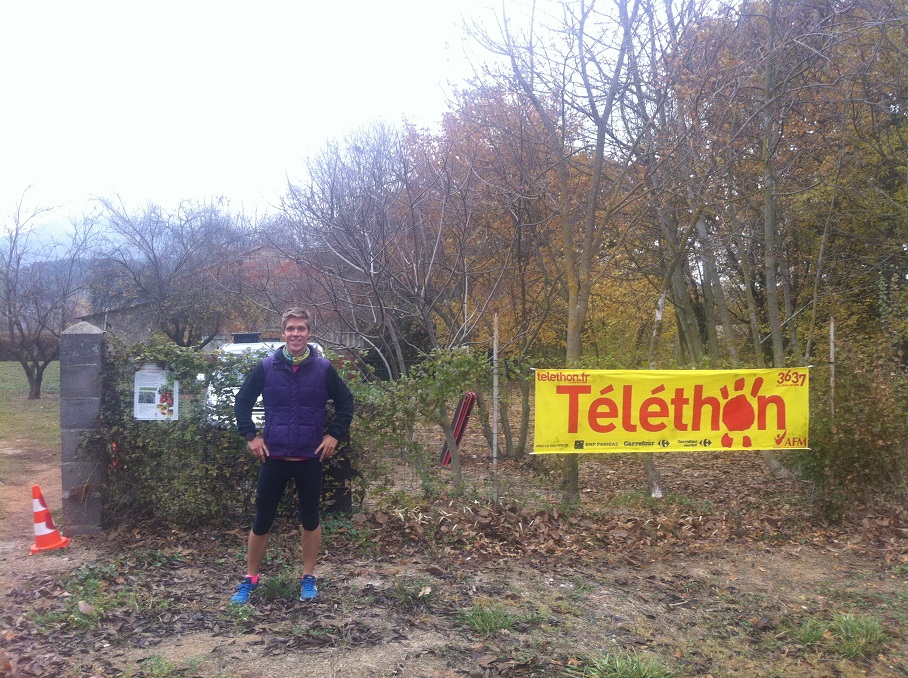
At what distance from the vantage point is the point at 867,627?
14.3 ft

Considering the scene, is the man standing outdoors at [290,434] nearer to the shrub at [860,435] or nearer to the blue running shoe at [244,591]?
the blue running shoe at [244,591]

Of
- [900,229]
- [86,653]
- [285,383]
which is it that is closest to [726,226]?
[900,229]

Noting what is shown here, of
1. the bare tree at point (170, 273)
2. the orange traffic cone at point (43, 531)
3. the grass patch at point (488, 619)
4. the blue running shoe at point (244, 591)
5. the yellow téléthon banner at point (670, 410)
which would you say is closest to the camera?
the grass patch at point (488, 619)

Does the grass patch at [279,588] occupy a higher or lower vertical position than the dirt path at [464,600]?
higher

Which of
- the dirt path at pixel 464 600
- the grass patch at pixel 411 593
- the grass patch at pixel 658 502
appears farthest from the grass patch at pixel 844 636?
the grass patch at pixel 658 502

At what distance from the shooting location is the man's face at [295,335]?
16.0 feet

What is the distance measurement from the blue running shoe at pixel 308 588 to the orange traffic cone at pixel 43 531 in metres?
2.24

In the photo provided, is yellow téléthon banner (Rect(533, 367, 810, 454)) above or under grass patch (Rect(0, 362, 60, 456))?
above

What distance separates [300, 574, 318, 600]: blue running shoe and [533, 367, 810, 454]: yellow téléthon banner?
259 cm

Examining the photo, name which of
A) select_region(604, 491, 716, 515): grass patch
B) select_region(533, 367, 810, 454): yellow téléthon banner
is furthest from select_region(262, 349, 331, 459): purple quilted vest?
select_region(604, 491, 716, 515): grass patch

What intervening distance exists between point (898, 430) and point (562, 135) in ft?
14.0

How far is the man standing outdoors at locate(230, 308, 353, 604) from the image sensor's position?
481cm

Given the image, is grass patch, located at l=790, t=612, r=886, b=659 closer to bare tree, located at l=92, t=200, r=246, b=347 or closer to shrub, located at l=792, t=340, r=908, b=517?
shrub, located at l=792, t=340, r=908, b=517

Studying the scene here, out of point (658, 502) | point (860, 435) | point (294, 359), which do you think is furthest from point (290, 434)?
point (860, 435)
